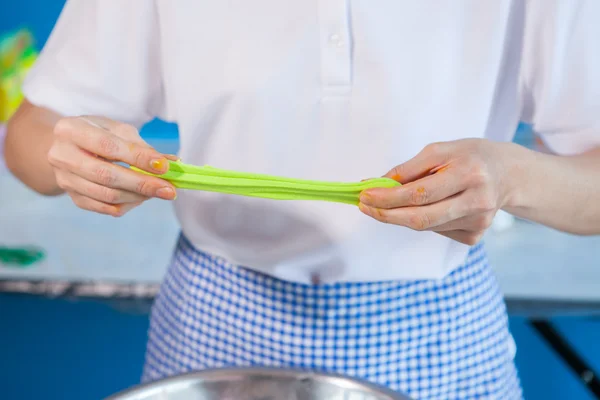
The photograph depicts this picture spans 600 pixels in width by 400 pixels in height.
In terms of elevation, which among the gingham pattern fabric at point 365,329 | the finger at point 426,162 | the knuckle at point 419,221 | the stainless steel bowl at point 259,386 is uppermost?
the finger at point 426,162

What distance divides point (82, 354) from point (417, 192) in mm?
1310

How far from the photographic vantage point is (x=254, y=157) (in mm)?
794

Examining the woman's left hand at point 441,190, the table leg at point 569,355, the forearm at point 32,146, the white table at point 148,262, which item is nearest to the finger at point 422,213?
the woman's left hand at point 441,190

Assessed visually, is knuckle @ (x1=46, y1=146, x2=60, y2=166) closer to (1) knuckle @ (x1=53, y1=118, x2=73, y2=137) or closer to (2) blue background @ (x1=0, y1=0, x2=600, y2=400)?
(1) knuckle @ (x1=53, y1=118, x2=73, y2=137)

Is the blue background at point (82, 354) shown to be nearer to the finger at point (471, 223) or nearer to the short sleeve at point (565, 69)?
the short sleeve at point (565, 69)

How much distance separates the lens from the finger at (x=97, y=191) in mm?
668

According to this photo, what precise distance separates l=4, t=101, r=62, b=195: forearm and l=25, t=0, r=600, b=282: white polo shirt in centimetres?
7

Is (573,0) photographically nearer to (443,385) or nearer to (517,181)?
(517,181)

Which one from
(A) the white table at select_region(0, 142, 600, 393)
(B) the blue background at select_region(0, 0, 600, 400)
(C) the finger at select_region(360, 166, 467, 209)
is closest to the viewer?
(C) the finger at select_region(360, 166, 467, 209)

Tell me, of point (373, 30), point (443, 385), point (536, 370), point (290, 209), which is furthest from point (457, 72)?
point (536, 370)

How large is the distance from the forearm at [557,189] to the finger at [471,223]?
4 centimetres

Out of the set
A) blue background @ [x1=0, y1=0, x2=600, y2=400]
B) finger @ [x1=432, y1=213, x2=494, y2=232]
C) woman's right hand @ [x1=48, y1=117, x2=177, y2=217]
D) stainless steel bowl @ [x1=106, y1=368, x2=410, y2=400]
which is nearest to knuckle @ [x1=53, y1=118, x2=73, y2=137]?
woman's right hand @ [x1=48, y1=117, x2=177, y2=217]

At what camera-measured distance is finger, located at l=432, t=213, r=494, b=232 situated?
2.08 feet

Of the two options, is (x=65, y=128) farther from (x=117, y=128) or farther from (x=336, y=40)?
(x=336, y=40)
